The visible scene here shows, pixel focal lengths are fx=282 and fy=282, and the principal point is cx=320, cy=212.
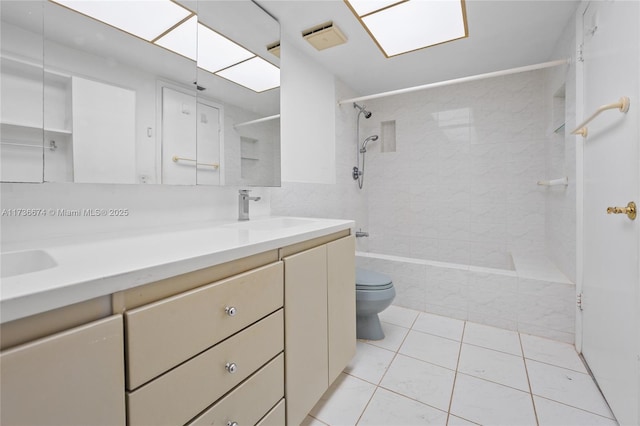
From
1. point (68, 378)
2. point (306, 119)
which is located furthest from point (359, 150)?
point (68, 378)

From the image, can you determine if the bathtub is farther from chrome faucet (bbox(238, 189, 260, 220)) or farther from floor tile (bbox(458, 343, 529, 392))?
chrome faucet (bbox(238, 189, 260, 220))

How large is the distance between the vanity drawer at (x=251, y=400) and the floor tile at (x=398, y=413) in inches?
20.5

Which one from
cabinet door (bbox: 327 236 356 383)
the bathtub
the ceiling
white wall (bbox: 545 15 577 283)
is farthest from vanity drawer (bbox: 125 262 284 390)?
white wall (bbox: 545 15 577 283)

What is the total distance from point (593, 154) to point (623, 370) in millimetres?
1012

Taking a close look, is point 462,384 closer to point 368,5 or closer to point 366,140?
point 368,5

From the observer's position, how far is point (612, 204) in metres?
1.23

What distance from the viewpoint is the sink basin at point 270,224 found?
1.42 m

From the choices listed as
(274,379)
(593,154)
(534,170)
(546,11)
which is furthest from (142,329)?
(534,170)

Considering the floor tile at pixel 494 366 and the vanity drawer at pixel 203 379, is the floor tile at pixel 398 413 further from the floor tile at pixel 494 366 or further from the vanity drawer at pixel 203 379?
the vanity drawer at pixel 203 379

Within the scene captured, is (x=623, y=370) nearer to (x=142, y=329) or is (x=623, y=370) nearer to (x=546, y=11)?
(x=142, y=329)

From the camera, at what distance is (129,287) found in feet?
1.93

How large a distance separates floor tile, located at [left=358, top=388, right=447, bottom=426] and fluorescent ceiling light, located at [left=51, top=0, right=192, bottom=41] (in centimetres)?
189

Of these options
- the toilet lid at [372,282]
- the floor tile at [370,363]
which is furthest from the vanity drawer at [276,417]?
the toilet lid at [372,282]

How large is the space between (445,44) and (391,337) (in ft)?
7.08
